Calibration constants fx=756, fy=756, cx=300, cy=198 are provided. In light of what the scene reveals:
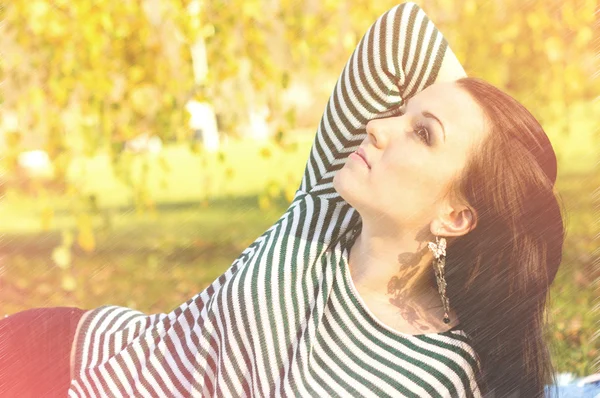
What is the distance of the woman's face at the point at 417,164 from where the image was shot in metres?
1.34

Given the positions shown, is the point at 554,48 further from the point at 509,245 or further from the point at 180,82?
the point at 509,245

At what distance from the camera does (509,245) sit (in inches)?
52.5

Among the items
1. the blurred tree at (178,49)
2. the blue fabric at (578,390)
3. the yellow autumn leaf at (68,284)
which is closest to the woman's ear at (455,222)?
the blue fabric at (578,390)

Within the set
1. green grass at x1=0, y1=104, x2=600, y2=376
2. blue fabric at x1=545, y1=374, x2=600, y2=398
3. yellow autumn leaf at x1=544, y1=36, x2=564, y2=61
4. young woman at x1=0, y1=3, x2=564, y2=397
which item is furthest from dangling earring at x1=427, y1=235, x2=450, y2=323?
yellow autumn leaf at x1=544, y1=36, x2=564, y2=61

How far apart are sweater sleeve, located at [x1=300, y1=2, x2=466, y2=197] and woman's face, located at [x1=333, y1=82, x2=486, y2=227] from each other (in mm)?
162

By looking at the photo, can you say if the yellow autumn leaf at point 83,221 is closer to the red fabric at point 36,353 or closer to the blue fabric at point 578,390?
the red fabric at point 36,353

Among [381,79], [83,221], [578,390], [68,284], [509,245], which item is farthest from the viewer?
[68,284]

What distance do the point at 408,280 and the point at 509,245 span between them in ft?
0.67

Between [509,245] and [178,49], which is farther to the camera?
[178,49]

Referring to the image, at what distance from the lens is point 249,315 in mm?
1393

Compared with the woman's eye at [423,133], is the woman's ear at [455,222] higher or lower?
lower

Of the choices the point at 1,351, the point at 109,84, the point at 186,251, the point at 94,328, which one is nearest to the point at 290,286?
the point at 94,328

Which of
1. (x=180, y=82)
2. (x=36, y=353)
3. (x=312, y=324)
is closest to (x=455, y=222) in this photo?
(x=312, y=324)

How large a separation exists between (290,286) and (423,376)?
0.29 m
